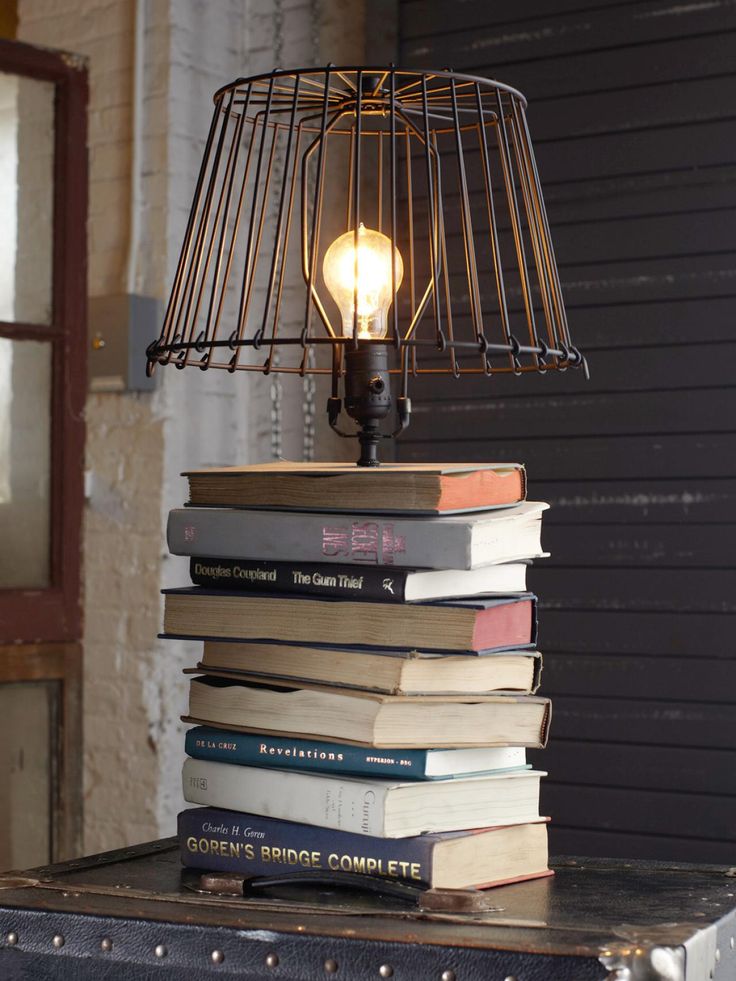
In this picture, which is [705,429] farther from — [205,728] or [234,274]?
[205,728]

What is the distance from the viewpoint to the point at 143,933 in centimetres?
121

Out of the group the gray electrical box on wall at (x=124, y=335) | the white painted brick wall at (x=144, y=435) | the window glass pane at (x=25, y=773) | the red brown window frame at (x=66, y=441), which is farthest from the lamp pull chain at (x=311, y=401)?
the window glass pane at (x=25, y=773)

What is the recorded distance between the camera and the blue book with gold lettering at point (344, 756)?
49.8 inches

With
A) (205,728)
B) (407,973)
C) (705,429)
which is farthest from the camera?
(705,429)

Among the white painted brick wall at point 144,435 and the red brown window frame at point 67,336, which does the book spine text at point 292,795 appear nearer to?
the red brown window frame at point 67,336

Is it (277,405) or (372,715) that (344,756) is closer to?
(372,715)

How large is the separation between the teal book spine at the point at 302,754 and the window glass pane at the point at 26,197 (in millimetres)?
1199

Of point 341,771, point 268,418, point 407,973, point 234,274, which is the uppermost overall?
point 234,274

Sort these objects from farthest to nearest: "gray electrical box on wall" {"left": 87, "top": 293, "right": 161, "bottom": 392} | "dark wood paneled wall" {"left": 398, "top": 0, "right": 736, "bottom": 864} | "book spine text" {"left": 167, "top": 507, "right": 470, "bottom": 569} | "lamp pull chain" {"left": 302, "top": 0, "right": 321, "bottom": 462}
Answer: "lamp pull chain" {"left": 302, "top": 0, "right": 321, "bottom": 462} < "gray electrical box on wall" {"left": 87, "top": 293, "right": 161, "bottom": 392} < "dark wood paneled wall" {"left": 398, "top": 0, "right": 736, "bottom": 864} < "book spine text" {"left": 167, "top": 507, "right": 470, "bottom": 569}

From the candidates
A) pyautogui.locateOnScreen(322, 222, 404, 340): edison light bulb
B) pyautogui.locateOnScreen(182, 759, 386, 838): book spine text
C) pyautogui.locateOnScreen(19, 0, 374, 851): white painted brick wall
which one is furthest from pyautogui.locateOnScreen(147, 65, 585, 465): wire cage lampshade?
pyautogui.locateOnScreen(182, 759, 386, 838): book spine text

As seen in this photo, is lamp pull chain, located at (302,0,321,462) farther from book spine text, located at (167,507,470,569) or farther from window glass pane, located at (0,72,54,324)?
book spine text, located at (167,507,470,569)

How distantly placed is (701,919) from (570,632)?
1.24 metres

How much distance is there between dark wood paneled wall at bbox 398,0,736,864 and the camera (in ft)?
7.60

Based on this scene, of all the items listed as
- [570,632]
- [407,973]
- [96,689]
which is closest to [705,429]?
[570,632]
